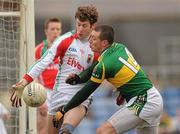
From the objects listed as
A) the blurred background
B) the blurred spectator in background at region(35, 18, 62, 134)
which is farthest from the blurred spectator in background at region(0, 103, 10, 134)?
the blurred background

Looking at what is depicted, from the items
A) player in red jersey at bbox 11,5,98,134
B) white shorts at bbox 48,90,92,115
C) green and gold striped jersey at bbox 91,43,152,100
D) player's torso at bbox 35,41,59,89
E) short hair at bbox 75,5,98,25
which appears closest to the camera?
green and gold striped jersey at bbox 91,43,152,100

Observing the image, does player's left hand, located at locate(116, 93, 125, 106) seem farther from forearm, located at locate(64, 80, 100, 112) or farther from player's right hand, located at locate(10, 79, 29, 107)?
player's right hand, located at locate(10, 79, 29, 107)

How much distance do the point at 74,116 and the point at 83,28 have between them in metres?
1.11

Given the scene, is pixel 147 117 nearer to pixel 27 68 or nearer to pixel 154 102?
pixel 154 102

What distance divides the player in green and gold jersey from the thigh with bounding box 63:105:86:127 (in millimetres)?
172

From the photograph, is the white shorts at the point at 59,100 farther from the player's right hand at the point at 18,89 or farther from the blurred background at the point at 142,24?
the blurred background at the point at 142,24

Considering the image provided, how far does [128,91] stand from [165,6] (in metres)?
20.8

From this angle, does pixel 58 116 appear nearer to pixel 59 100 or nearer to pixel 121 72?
pixel 59 100

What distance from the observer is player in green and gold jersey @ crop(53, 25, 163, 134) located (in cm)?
1020

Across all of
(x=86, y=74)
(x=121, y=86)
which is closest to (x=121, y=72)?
(x=121, y=86)

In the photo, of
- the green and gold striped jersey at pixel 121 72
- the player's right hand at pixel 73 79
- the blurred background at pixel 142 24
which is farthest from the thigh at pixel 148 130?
the blurred background at pixel 142 24

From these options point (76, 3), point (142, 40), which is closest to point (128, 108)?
point (76, 3)

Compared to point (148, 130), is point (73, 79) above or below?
above

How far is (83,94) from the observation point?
10.2 metres
